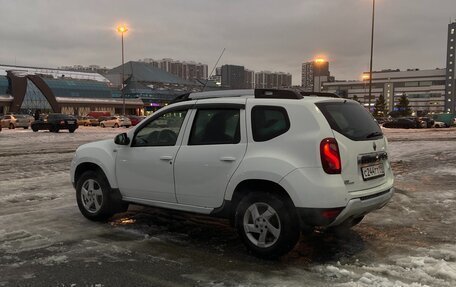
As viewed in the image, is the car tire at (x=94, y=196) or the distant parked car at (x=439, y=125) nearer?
the car tire at (x=94, y=196)

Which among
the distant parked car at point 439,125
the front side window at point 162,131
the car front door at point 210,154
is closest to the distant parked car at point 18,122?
the front side window at point 162,131

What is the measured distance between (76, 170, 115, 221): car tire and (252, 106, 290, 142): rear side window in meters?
2.43

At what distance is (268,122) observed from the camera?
5.08 meters

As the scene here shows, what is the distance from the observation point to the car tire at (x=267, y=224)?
480 centimetres

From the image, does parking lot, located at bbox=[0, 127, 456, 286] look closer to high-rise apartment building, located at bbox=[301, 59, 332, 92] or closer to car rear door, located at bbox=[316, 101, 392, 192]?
car rear door, located at bbox=[316, 101, 392, 192]

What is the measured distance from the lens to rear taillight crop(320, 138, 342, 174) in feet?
15.4

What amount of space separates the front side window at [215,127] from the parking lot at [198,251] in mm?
1245

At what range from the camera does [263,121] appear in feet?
16.8

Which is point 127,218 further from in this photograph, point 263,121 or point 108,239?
point 263,121

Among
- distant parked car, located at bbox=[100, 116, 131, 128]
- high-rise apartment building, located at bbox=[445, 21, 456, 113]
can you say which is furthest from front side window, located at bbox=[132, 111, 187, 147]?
high-rise apartment building, located at bbox=[445, 21, 456, 113]

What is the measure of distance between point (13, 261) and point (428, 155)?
14826mm

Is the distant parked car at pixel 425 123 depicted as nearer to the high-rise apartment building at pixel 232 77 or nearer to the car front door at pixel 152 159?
the high-rise apartment building at pixel 232 77

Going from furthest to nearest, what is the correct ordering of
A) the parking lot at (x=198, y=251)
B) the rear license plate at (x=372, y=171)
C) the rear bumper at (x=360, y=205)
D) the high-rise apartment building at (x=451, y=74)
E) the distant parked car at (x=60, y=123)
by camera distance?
the high-rise apartment building at (x=451, y=74) < the distant parked car at (x=60, y=123) < the rear license plate at (x=372, y=171) < the rear bumper at (x=360, y=205) < the parking lot at (x=198, y=251)

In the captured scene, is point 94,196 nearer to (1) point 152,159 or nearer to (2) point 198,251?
(1) point 152,159
